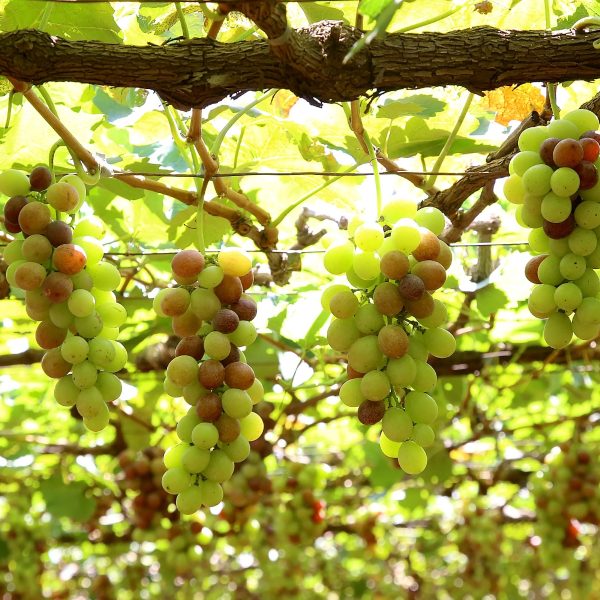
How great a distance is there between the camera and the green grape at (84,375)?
3.34 feet

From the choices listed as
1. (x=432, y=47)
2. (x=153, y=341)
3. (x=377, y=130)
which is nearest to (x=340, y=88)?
(x=432, y=47)

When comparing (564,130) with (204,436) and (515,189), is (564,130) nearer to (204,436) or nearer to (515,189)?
(515,189)

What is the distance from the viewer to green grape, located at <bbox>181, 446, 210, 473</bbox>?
982 mm

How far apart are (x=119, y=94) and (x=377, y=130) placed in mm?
498

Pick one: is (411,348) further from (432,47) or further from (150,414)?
(150,414)

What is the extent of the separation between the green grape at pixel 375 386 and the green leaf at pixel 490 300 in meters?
1.17

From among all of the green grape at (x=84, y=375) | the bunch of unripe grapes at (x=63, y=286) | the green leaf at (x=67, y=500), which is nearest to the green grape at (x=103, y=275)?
the bunch of unripe grapes at (x=63, y=286)

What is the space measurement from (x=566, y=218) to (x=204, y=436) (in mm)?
505

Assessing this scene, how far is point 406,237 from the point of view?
975mm

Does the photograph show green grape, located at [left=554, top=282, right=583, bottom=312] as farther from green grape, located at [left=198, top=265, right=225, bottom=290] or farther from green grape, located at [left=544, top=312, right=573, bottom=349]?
green grape, located at [left=198, top=265, right=225, bottom=290]

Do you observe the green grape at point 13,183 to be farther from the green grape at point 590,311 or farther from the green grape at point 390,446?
the green grape at point 590,311

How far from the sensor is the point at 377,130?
5.20 feet

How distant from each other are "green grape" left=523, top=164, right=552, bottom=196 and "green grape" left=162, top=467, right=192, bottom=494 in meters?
0.54

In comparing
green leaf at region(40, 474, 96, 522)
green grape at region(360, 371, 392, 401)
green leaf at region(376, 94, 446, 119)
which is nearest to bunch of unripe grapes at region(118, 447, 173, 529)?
green leaf at region(40, 474, 96, 522)
